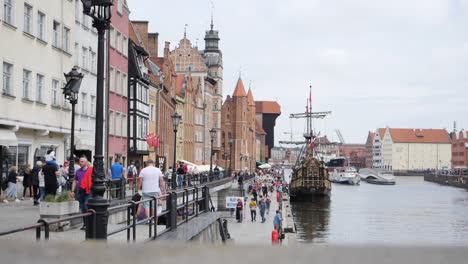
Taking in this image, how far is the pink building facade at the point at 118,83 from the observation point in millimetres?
43625

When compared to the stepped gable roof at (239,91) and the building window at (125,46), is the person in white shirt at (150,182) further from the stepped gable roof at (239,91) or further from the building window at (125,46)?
the stepped gable roof at (239,91)

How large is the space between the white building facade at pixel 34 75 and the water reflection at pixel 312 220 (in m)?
18.3

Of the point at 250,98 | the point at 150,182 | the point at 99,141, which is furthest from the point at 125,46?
the point at 250,98

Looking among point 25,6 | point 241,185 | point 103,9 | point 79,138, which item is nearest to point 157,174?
point 103,9

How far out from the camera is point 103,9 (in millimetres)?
10914

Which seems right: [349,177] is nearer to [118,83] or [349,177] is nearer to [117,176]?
[118,83]

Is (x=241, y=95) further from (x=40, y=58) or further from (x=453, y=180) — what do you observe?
(x=40, y=58)

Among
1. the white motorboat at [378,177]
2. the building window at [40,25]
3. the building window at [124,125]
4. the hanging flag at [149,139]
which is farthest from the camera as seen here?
→ the white motorboat at [378,177]

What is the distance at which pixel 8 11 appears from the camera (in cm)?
2608

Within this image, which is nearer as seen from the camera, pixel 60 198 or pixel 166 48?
pixel 60 198

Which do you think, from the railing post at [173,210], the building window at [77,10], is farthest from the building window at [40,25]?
the railing post at [173,210]

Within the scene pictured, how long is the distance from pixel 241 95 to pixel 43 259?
157 metres

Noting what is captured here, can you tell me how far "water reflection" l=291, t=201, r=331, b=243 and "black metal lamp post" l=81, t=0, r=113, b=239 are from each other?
32148 millimetres

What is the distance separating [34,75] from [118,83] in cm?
1702
